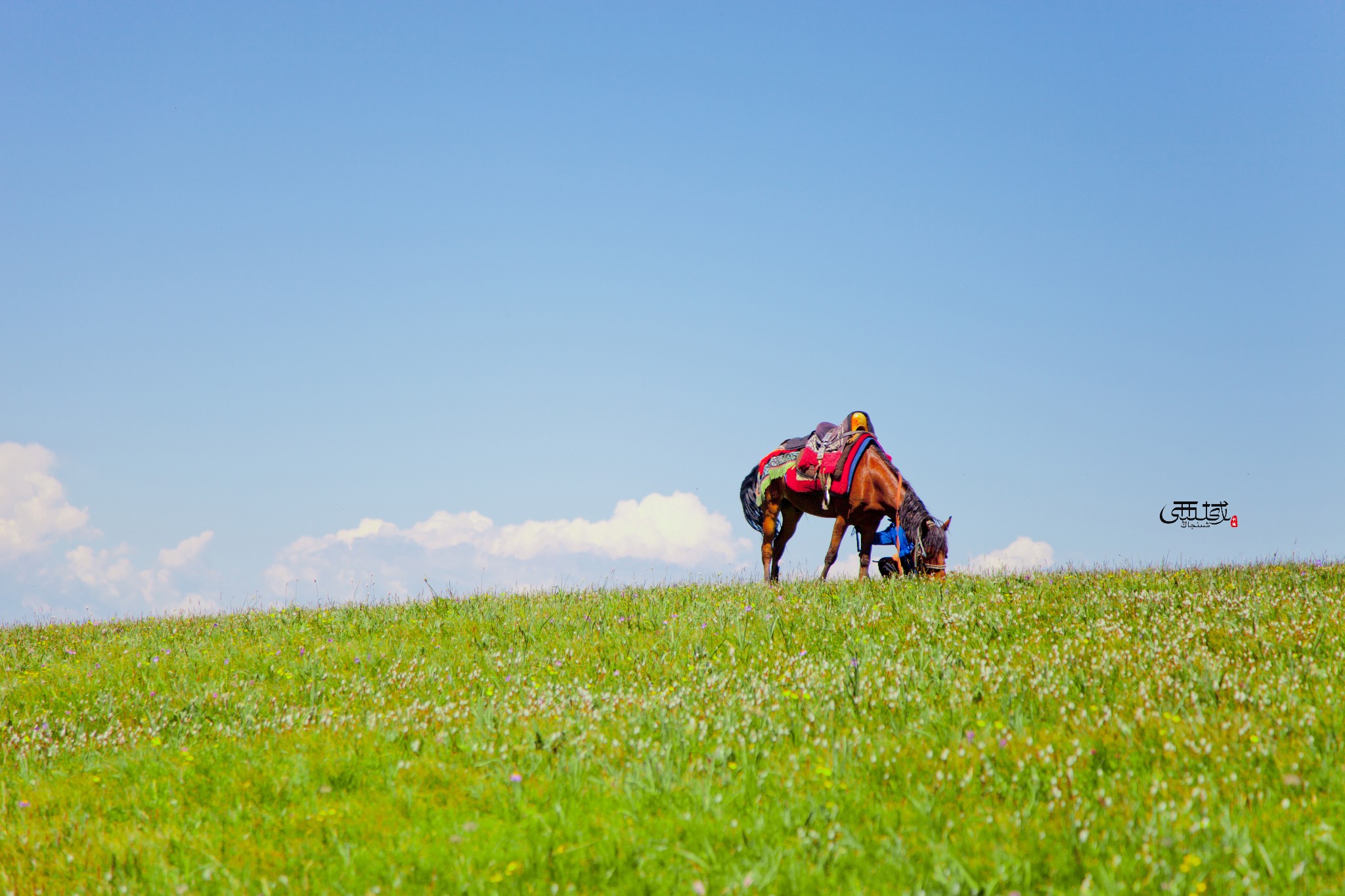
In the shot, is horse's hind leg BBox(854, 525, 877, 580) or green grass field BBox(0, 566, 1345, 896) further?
horse's hind leg BBox(854, 525, 877, 580)

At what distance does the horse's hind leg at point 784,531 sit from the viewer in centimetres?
1997

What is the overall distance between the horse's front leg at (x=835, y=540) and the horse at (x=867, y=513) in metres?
0.01

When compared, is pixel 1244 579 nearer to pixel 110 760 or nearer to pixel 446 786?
pixel 446 786

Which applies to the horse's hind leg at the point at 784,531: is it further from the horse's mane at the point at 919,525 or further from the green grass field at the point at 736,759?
the green grass field at the point at 736,759

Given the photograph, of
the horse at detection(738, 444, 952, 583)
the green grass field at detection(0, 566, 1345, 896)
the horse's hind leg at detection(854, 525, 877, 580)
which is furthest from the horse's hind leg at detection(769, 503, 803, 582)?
the green grass field at detection(0, 566, 1345, 896)

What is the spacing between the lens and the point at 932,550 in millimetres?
16578

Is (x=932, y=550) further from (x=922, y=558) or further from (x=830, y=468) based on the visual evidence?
(x=830, y=468)

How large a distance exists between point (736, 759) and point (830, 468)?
11838 millimetres

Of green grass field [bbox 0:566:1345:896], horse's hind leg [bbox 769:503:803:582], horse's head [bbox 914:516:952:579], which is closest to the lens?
green grass field [bbox 0:566:1345:896]

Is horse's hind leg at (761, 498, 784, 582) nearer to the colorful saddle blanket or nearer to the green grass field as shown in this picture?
the colorful saddle blanket

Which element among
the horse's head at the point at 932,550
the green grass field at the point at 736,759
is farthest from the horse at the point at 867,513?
the green grass field at the point at 736,759

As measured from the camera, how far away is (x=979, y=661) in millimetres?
8391

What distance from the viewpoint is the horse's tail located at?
20.7 meters

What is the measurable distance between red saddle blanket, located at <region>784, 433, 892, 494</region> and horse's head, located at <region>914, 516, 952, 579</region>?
1754mm
